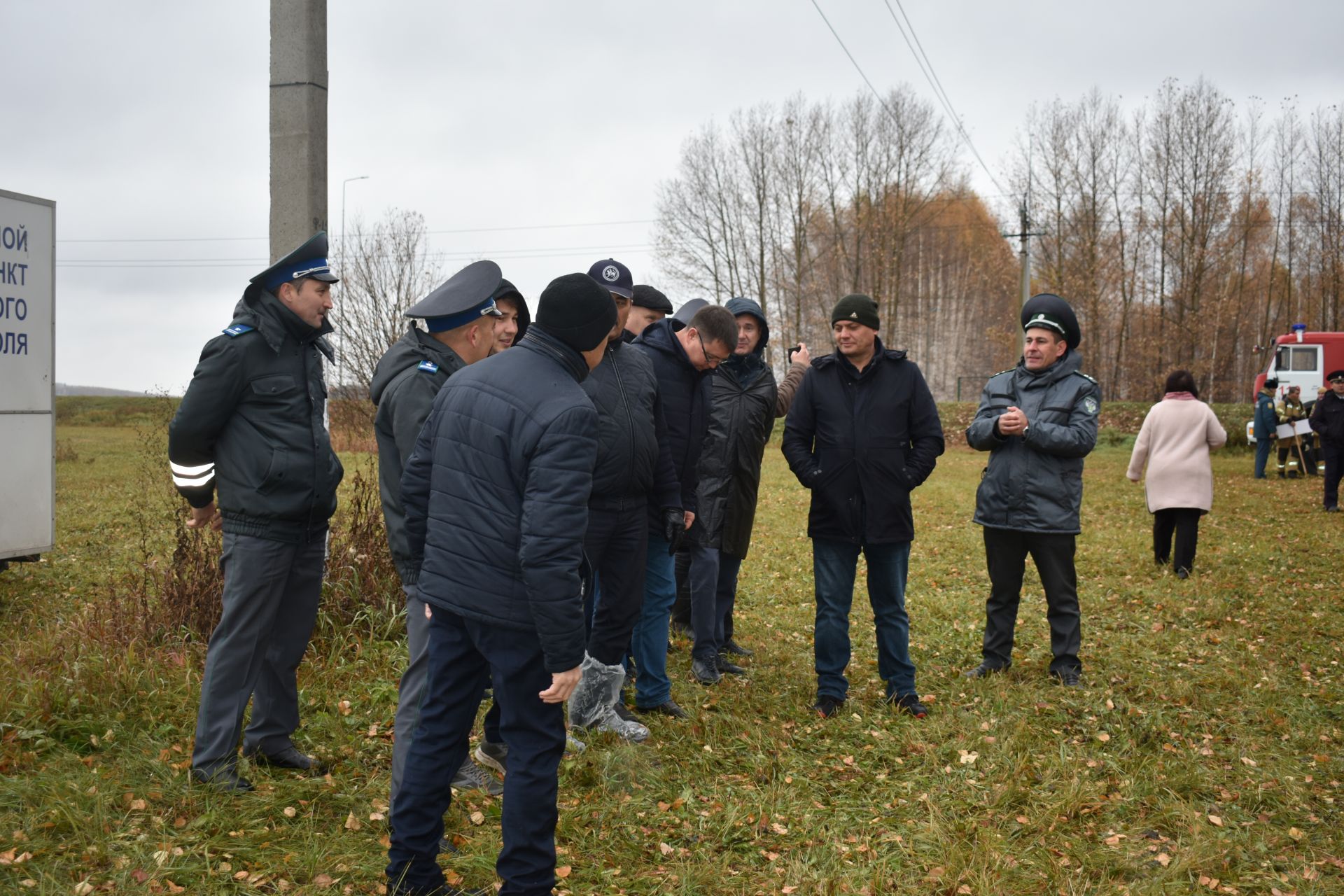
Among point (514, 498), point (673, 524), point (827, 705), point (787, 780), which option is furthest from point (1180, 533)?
point (514, 498)

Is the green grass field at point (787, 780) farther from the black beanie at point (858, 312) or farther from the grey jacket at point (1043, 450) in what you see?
the black beanie at point (858, 312)

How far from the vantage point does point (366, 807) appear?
164 inches

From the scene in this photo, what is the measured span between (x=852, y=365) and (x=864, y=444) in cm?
46

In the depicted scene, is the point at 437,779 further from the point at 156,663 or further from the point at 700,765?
the point at 156,663

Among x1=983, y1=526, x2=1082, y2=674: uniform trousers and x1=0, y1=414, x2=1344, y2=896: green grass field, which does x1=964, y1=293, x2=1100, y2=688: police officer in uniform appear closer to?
x1=983, y1=526, x2=1082, y2=674: uniform trousers

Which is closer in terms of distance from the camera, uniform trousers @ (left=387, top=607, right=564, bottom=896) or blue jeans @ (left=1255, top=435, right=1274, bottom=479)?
uniform trousers @ (left=387, top=607, right=564, bottom=896)

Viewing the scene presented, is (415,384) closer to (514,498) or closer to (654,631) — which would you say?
(514,498)

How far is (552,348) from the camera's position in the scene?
126 inches

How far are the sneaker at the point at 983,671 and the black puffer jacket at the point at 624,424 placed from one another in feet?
9.28

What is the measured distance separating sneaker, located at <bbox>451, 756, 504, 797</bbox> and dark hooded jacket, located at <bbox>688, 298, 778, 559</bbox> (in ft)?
6.51

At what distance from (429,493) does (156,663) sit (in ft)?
9.13

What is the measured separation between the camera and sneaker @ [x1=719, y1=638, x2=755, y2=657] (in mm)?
6812

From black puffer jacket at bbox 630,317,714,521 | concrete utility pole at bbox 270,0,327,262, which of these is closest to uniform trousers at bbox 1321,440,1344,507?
black puffer jacket at bbox 630,317,714,521

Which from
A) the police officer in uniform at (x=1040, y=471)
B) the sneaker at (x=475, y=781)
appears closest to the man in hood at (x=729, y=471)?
the police officer in uniform at (x=1040, y=471)
